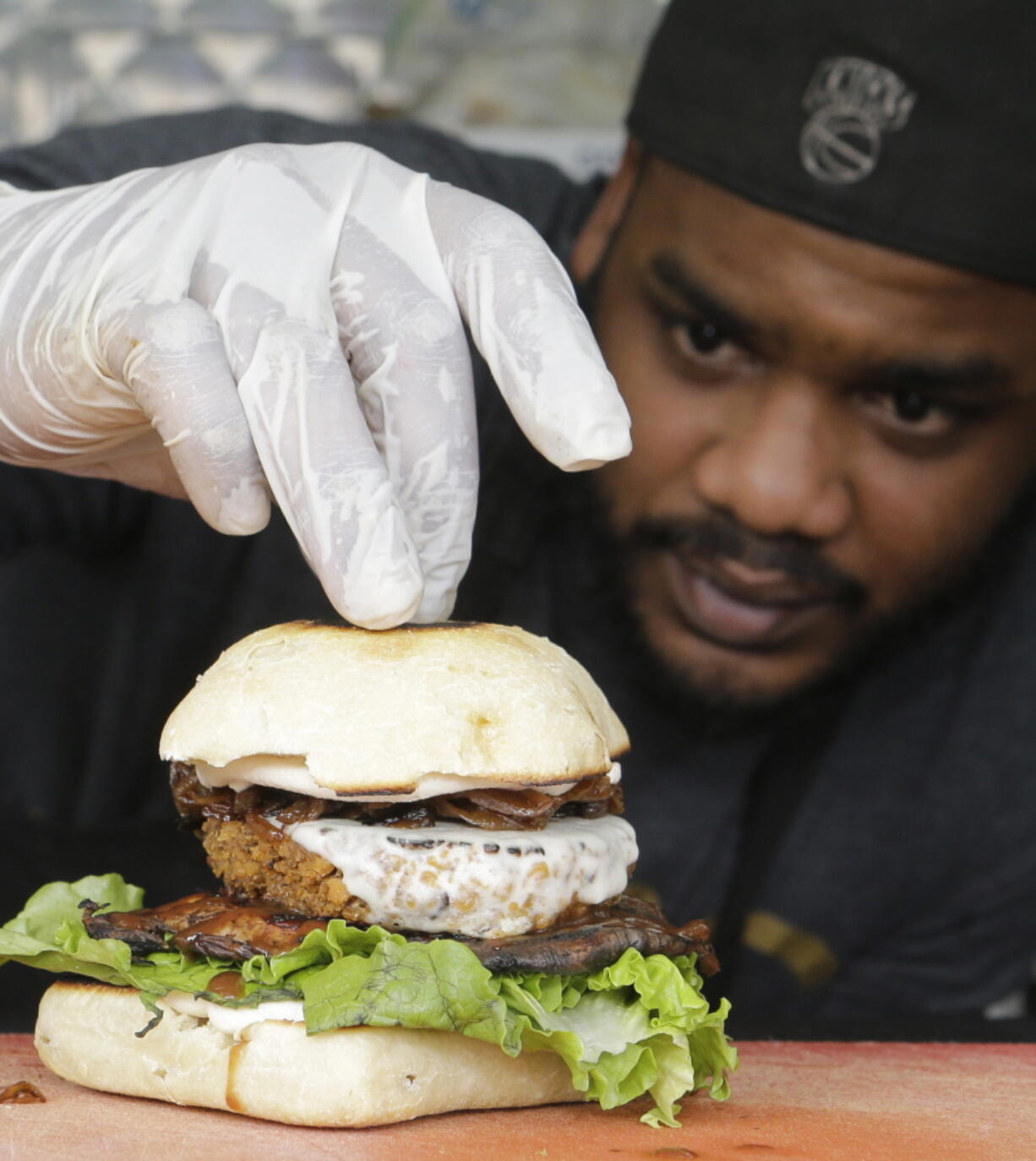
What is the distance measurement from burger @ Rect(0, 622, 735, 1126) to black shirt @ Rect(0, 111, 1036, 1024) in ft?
4.52

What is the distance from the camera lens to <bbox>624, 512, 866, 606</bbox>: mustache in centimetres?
294

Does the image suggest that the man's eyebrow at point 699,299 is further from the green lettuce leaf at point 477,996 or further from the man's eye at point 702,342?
the green lettuce leaf at point 477,996

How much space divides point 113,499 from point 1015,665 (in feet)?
7.51

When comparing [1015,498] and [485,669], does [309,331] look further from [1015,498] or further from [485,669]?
[1015,498]

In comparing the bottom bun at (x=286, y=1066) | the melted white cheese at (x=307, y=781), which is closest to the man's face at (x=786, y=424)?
the melted white cheese at (x=307, y=781)

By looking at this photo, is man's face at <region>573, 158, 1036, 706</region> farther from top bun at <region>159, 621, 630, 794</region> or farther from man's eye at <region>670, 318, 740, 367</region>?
top bun at <region>159, 621, 630, 794</region>

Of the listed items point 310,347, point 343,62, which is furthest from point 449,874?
point 343,62

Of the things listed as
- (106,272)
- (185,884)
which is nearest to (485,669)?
(106,272)

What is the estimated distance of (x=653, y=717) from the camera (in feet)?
11.4

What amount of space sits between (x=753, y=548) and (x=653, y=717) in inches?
27.3

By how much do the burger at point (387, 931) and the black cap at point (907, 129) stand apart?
53.2 inches

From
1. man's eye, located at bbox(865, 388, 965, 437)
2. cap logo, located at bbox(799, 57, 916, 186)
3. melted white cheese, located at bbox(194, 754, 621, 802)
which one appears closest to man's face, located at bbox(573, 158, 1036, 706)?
man's eye, located at bbox(865, 388, 965, 437)

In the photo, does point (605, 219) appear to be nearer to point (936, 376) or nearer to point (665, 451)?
point (665, 451)

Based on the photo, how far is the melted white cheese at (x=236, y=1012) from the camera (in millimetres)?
1590
